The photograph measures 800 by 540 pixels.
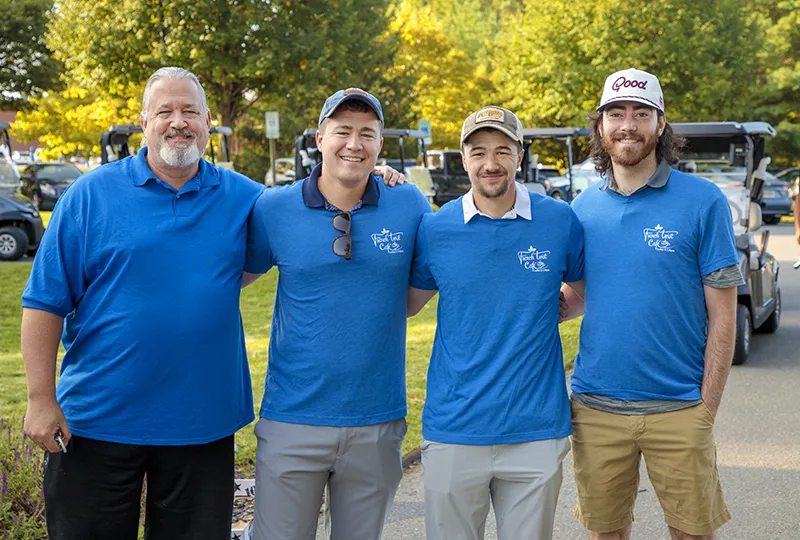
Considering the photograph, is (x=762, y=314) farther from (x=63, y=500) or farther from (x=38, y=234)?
(x=38, y=234)

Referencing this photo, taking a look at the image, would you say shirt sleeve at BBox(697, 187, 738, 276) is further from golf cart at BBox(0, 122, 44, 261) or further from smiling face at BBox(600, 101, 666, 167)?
golf cart at BBox(0, 122, 44, 261)

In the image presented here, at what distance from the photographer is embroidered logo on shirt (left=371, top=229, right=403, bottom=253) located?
3539 mm

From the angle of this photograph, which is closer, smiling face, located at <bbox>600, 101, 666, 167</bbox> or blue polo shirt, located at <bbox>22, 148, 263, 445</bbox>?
blue polo shirt, located at <bbox>22, 148, 263, 445</bbox>

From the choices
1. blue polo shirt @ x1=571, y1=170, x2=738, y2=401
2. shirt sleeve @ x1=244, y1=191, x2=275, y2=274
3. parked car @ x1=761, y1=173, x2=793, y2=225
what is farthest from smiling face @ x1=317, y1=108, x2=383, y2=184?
parked car @ x1=761, y1=173, x2=793, y2=225

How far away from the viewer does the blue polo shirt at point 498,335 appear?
3365mm

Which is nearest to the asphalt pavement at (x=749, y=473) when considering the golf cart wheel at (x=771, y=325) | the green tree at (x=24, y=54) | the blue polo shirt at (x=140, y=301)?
the golf cart wheel at (x=771, y=325)

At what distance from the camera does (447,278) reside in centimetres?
344

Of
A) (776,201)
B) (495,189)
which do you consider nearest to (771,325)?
(495,189)

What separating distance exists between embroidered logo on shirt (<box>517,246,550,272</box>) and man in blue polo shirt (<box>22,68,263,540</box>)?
104cm

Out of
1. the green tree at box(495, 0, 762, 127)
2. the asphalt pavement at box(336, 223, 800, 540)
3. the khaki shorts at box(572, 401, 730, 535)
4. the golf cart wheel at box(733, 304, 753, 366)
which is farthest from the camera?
the green tree at box(495, 0, 762, 127)

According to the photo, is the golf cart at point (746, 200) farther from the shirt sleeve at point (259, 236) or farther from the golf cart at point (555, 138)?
the shirt sleeve at point (259, 236)

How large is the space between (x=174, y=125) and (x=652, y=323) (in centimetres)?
190

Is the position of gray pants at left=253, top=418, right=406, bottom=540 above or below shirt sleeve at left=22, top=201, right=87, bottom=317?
below

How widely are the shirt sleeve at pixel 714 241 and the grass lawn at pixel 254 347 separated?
3118 millimetres
